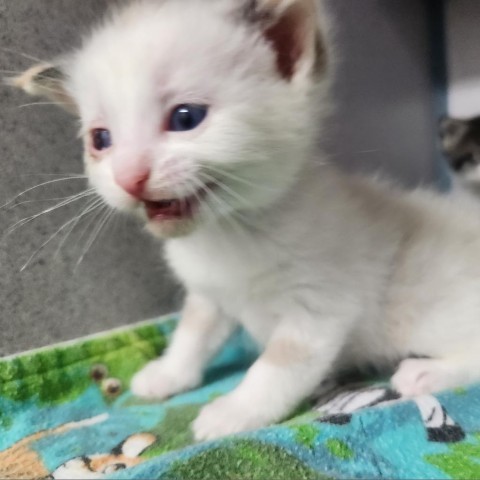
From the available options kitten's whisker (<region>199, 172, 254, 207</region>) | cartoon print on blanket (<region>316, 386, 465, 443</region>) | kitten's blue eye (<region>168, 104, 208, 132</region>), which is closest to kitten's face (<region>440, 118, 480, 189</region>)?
cartoon print on blanket (<region>316, 386, 465, 443</region>)

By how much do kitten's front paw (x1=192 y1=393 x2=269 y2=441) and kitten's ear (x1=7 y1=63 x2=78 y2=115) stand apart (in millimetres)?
526

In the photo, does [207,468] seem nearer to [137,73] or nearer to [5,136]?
[137,73]

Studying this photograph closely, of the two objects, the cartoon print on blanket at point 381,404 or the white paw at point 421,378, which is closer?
the cartoon print on blanket at point 381,404

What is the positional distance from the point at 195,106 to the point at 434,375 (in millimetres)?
568

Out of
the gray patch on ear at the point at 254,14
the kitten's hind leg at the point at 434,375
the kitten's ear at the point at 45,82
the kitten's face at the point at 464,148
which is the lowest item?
the kitten's hind leg at the point at 434,375

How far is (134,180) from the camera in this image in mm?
835

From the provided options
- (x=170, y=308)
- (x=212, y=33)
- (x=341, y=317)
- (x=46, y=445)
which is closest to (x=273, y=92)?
(x=212, y=33)

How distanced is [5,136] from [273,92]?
1.69 ft

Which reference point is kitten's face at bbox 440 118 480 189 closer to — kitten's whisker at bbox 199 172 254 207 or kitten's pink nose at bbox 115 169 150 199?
kitten's whisker at bbox 199 172 254 207

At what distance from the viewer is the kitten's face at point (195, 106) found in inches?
33.4

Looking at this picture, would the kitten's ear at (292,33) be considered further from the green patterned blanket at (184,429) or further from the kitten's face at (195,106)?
the green patterned blanket at (184,429)

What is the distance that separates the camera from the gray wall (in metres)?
1.18

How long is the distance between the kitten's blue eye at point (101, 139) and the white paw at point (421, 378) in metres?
0.58

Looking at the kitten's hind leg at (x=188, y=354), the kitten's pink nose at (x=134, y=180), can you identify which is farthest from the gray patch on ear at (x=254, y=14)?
the kitten's hind leg at (x=188, y=354)
